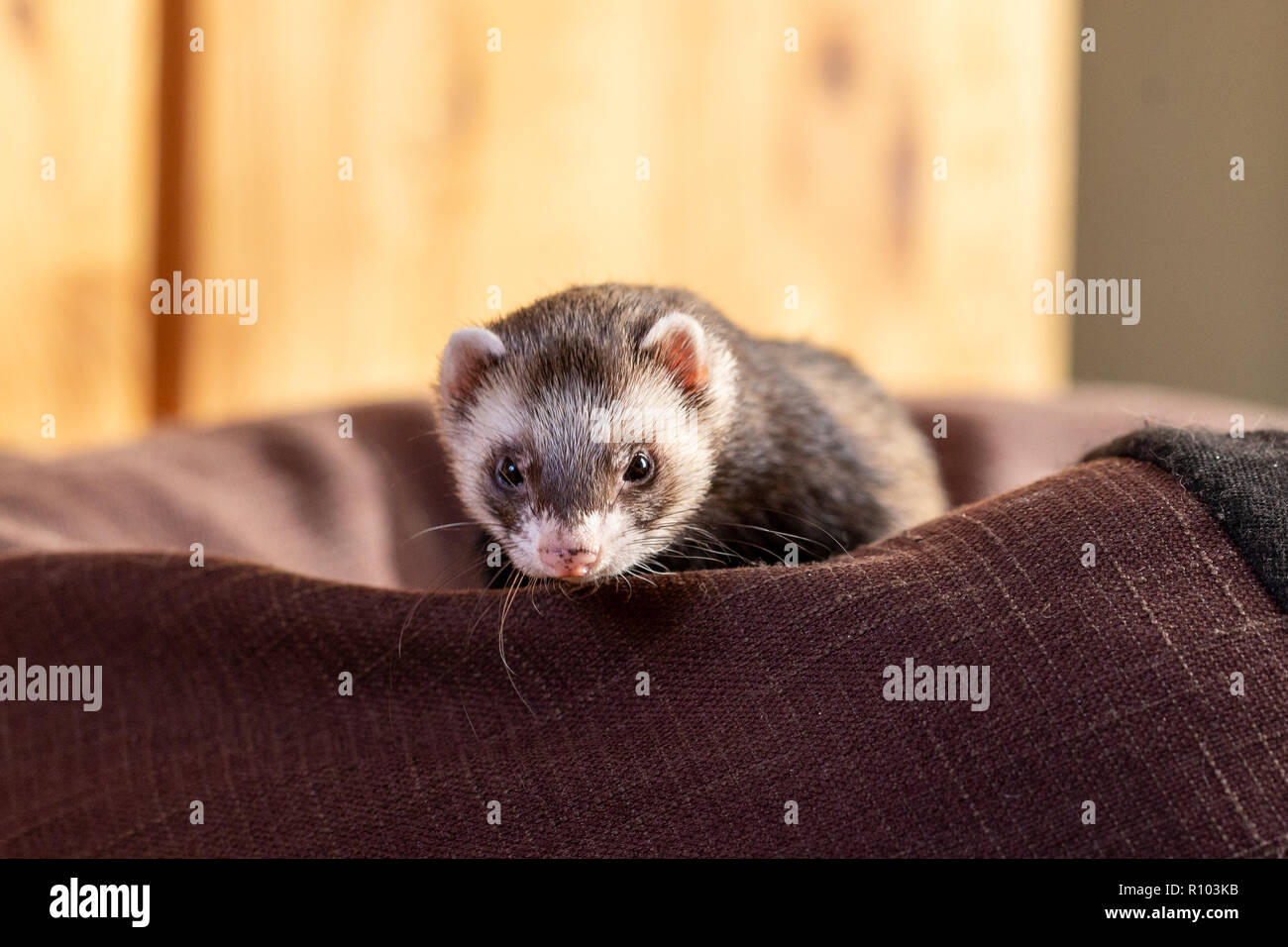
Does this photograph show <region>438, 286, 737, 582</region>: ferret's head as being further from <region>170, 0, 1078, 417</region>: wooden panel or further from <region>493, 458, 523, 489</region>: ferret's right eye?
<region>170, 0, 1078, 417</region>: wooden panel

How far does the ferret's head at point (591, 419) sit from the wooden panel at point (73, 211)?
1191 millimetres

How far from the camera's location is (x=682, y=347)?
1112 mm

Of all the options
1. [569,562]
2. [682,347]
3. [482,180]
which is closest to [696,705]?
[569,562]

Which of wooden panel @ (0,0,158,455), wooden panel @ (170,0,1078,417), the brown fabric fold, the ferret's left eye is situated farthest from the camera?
wooden panel @ (170,0,1078,417)

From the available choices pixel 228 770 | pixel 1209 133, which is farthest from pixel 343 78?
pixel 1209 133

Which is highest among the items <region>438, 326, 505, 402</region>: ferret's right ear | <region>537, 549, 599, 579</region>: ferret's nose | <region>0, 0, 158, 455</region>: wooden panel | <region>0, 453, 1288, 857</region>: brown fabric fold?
<region>0, 0, 158, 455</region>: wooden panel

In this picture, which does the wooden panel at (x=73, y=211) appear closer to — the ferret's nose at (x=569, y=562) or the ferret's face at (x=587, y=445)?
the ferret's face at (x=587, y=445)

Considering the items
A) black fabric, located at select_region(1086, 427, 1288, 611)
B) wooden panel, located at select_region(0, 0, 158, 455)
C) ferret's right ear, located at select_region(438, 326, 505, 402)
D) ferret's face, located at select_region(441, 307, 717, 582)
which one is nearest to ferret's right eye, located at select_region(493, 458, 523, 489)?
ferret's face, located at select_region(441, 307, 717, 582)

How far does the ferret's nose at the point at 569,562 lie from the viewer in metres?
0.95

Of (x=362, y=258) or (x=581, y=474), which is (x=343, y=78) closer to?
(x=362, y=258)

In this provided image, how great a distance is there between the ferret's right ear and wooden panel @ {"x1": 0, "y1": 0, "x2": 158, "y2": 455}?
1.13m

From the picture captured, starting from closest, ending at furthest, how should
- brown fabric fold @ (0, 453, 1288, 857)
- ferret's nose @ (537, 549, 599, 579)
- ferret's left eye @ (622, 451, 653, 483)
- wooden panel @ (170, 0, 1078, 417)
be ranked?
1. brown fabric fold @ (0, 453, 1288, 857)
2. ferret's nose @ (537, 549, 599, 579)
3. ferret's left eye @ (622, 451, 653, 483)
4. wooden panel @ (170, 0, 1078, 417)

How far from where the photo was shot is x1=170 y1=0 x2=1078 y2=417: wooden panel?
86.1 inches

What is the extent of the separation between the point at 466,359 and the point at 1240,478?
72 cm
